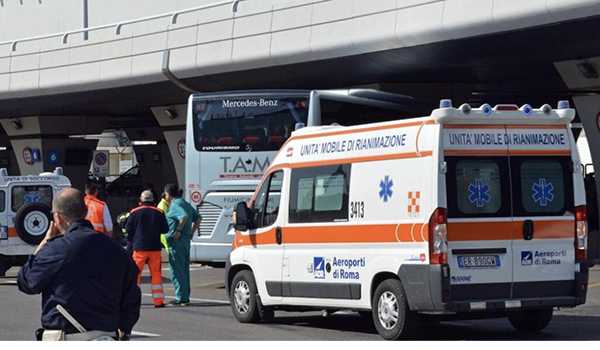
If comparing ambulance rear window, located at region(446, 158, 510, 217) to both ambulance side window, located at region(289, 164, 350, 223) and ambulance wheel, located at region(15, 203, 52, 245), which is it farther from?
ambulance wheel, located at region(15, 203, 52, 245)

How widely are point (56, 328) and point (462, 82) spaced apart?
28.4m

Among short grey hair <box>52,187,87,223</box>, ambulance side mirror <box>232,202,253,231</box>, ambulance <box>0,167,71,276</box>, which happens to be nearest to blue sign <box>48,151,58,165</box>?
ambulance <box>0,167,71,276</box>

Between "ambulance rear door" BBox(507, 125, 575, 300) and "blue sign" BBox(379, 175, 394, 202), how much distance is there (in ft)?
4.04

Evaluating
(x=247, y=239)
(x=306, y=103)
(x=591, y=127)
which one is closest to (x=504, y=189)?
(x=247, y=239)

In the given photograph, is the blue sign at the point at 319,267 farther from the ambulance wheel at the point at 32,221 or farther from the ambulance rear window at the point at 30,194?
the ambulance rear window at the point at 30,194

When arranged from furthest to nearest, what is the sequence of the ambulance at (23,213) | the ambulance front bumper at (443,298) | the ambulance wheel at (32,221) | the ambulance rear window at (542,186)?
the ambulance at (23,213) → the ambulance wheel at (32,221) → the ambulance rear window at (542,186) → the ambulance front bumper at (443,298)

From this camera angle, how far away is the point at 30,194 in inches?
961

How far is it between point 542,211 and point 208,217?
9480mm

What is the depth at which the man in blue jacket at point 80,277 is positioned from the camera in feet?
23.6

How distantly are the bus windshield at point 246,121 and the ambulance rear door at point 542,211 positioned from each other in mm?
8937

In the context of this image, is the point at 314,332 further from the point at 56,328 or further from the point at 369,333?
the point at 56,328

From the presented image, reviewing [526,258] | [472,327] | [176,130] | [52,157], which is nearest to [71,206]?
[526,258]

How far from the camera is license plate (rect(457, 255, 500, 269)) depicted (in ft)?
43.0

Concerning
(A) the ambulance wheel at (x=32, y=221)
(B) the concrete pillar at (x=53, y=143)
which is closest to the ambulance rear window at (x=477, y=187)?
(A) the ambulance wheel at (x=32, y=221)
